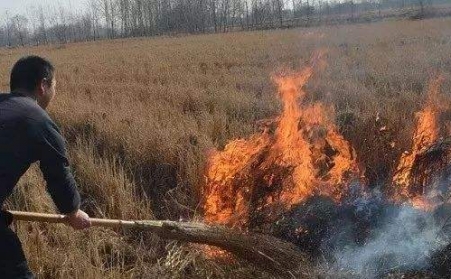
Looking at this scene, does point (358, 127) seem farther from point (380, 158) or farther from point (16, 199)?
point (16, 199)

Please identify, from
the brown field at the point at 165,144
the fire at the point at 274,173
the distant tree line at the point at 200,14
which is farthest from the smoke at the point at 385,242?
the distant tree line at the point at 200,14

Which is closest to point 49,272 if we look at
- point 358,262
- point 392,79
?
point 358,262

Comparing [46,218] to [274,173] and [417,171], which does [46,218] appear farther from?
[417,171]

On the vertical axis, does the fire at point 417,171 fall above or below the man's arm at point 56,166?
below

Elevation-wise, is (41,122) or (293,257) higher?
(41,122)

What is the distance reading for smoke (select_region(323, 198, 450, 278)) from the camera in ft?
12.5

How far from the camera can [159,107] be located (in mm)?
8305

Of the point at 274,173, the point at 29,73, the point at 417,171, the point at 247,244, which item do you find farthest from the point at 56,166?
the point at 417,171

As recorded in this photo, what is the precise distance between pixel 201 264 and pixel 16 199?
2.39 meters

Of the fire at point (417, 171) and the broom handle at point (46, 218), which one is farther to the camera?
the fire at point (417, 171)

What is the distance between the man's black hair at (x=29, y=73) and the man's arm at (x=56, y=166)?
1.14ft

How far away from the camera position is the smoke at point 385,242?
3818 mm

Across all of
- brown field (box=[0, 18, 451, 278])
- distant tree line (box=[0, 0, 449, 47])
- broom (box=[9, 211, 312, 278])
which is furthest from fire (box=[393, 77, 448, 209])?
distant tree line (box=[0, 0, 449, 47])

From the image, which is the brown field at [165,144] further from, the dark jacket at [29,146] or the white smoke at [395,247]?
the dark jacket at [29,146]
